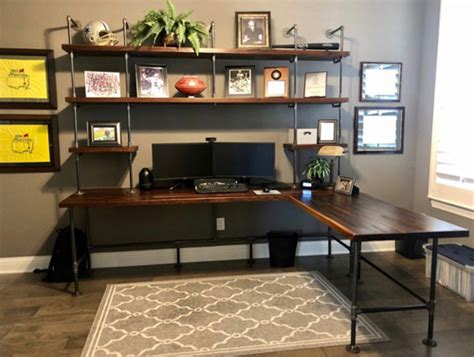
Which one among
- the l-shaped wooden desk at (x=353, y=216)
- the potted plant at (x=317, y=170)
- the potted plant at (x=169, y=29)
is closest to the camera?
the l-shaped wooden desk at (x=353, y=216)

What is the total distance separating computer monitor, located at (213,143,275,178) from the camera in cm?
349

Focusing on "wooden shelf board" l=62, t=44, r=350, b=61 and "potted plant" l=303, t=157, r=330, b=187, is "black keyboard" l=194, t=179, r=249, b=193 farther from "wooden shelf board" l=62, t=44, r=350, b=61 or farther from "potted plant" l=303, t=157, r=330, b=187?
"wooden shelf board" l=62, t=44, r=350, b=61

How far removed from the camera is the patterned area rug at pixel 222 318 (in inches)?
89.7

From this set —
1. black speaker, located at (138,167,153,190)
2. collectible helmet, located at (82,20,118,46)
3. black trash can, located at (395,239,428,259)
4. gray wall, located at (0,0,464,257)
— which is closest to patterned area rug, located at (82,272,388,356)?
gray wall, located at (0,0,464,257)

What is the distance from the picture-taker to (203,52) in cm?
322

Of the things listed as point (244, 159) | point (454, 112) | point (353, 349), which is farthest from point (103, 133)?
point (454, 112)

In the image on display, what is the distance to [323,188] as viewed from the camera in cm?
347

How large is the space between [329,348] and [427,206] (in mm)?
2110

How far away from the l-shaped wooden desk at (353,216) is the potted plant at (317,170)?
18 centimetres

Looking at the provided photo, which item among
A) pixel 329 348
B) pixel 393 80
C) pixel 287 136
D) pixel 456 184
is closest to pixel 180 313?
pixel 329 348

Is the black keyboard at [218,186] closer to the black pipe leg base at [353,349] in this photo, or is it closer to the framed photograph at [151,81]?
the framed photograph at [151,81]

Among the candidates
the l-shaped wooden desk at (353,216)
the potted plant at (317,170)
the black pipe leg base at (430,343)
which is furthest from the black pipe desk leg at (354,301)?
the potted plant at (317,170)

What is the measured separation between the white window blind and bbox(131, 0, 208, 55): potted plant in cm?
215

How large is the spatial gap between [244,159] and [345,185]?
912mm
